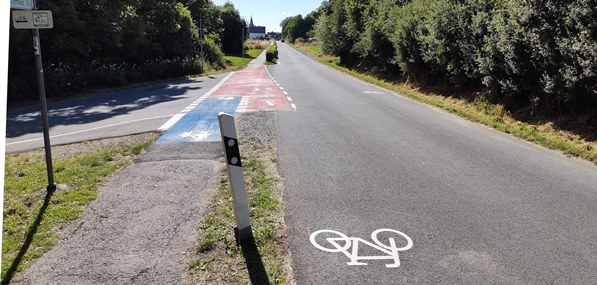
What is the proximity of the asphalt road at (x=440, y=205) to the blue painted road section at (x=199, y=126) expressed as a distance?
1.67 metres

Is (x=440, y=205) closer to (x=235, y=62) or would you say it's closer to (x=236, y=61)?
(x=235, y=62)

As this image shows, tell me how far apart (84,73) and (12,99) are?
503 cm

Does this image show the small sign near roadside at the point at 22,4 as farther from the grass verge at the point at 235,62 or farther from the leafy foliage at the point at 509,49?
the grass verge at the point at 235,62

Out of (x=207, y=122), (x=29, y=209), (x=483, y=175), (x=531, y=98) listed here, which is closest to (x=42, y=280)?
(x=29, y=209)

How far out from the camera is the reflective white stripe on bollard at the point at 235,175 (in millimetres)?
4059

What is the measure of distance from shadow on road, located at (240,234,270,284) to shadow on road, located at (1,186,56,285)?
1942mm

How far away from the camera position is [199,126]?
428 inches

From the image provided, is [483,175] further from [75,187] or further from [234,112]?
[234,112]

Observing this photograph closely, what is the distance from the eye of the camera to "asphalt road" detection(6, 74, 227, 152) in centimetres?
1042

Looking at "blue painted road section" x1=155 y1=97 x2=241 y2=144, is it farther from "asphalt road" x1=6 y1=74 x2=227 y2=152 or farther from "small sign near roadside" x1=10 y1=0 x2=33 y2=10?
"small sign near roadside" x1=10 y1=0 x2=33 y2=10

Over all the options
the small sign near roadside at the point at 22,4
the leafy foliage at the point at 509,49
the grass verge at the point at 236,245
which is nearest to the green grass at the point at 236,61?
the leafy foliage at the point at 509,49

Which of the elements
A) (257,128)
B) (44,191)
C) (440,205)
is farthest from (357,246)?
(257,128)

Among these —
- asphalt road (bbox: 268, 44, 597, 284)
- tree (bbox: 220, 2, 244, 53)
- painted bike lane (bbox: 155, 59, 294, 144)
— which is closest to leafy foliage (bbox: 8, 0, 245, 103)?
painted bike lane (bbox: 155, 59, 294, 144)

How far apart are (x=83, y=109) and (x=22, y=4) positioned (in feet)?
37.6
